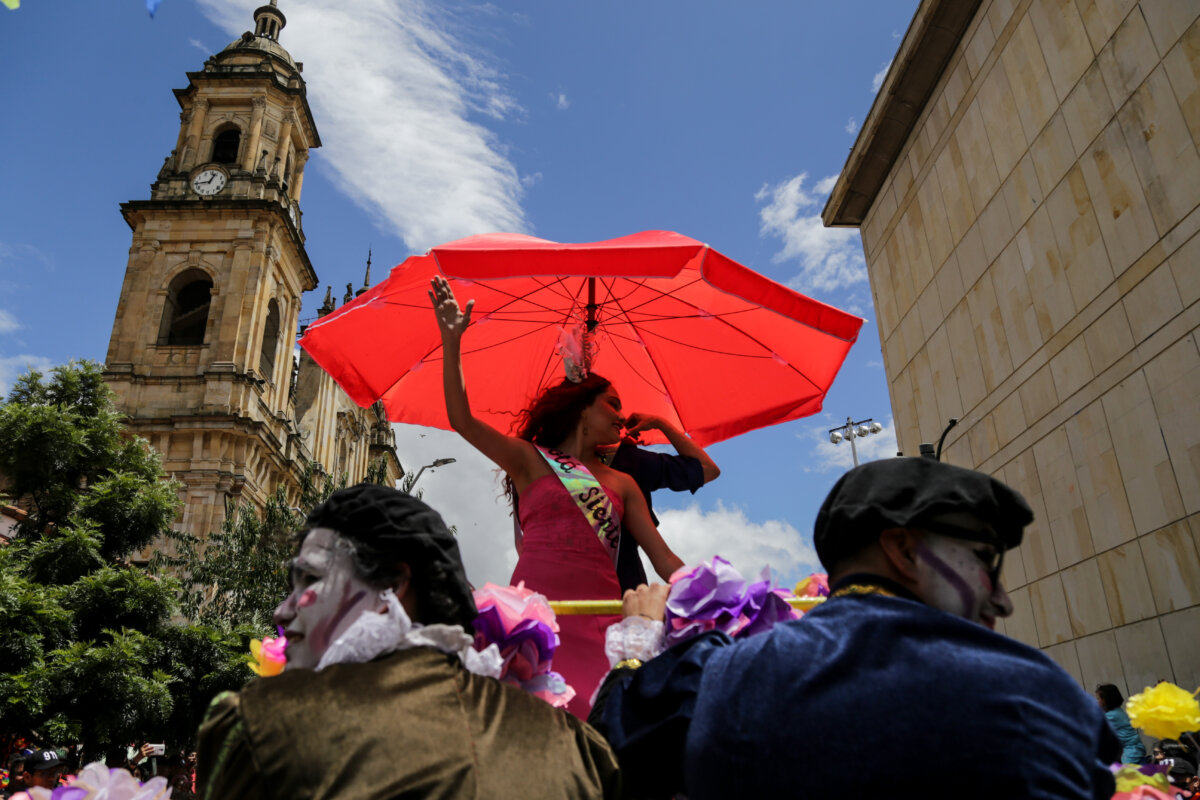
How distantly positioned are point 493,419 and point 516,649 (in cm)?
282

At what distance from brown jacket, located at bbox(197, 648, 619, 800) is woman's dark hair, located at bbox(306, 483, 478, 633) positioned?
0.53 ft

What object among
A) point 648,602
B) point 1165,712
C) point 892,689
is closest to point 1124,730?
point 1165,712

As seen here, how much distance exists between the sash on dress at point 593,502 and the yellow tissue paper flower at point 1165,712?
212 cm

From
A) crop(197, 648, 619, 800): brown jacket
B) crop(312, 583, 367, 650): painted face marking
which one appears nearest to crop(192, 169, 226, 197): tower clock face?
crop(312, 583, 367, 650): painted face marking

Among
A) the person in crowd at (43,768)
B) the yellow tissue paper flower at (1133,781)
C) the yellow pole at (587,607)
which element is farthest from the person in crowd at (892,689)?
the person in crowd at (43,768)

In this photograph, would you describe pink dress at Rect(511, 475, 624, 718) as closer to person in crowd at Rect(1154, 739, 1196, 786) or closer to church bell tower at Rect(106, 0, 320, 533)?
person in crowd at Rect(1154, 739, 1196, 786)

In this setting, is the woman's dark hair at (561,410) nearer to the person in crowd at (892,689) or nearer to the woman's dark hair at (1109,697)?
the person in crowd at (892,689)

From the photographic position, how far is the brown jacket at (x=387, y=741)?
4.87 ft

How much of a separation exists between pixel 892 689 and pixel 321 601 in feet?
3.73

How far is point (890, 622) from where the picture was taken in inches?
58.3

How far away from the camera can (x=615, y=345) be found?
4828 mm

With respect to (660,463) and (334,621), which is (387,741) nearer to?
(334,621)

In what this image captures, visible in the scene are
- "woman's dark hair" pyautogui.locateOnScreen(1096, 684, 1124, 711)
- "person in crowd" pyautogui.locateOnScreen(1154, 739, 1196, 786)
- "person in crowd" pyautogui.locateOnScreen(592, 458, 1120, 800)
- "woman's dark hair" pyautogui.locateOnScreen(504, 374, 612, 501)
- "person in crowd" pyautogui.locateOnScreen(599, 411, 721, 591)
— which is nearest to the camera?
"person in crowd" pyautogui.locateOnScreen(592, 458, 1120, 800)

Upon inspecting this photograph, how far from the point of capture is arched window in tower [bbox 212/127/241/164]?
3922 cm
